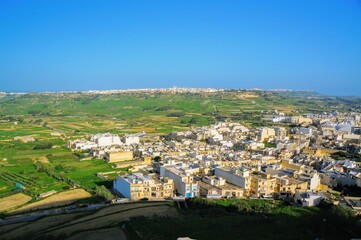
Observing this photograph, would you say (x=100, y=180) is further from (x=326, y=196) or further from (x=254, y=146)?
(x=254, y=146)

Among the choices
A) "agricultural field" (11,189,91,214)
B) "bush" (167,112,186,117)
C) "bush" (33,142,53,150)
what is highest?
"bush" (167,112,186,117)

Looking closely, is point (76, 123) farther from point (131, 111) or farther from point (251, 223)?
point (251, 223)

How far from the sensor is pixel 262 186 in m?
16.6

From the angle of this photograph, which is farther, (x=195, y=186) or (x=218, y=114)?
(x=218, y=114)

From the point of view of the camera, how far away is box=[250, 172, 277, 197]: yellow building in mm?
16531

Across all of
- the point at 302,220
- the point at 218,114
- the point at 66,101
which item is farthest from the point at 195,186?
the point at 66,101

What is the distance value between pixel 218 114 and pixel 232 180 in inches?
1438

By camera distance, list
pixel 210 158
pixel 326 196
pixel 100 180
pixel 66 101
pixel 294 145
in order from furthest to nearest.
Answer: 1. pixel 66 101
2. pixel 294 145
3. pixel 210 158
4. pixel 100 180
5. pixel 326 196

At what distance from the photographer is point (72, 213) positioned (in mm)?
14000

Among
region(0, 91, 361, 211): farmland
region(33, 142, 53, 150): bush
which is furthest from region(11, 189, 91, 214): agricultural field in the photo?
region(33, 142, 53, 150): bush

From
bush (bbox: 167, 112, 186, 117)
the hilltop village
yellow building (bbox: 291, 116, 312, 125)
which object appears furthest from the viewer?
bush (bbox: 167, 112, 186, 117)

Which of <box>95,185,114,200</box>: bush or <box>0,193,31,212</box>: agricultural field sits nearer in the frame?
<box>0,193,31,212</box>: agricultural field

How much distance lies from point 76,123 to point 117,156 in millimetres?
23548

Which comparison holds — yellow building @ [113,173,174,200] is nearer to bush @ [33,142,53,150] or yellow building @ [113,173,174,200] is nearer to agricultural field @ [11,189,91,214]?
agricultural field @ [11,189,91,214]
